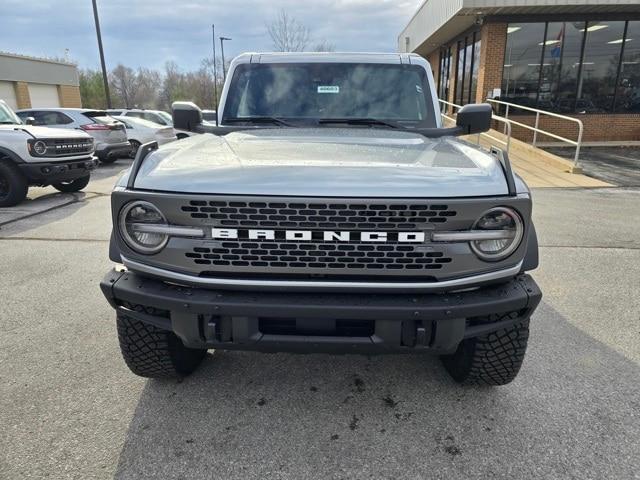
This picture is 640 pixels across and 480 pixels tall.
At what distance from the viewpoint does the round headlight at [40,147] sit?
7945 mm

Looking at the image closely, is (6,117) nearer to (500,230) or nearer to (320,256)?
(320,256)

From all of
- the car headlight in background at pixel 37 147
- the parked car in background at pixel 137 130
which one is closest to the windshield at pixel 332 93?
the car headlight in background at pixel 37 147

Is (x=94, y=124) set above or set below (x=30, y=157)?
above

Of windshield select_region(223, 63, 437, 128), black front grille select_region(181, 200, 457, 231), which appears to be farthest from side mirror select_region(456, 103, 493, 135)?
black front grille select_region(181, 200, 457, 231)

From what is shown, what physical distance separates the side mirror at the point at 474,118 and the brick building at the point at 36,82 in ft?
97.6

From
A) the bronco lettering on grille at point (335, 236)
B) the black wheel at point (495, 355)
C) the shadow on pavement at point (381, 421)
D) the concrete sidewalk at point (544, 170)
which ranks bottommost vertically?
the concrete sidewalk at point (544, 170)

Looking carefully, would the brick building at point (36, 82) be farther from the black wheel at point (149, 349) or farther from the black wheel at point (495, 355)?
the black wheel at point (495, 355)

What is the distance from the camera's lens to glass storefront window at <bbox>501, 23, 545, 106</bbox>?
611 inches

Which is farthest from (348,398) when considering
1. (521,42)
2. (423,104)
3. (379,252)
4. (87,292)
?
(521,42)

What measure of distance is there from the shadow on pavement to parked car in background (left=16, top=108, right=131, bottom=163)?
37.5 feet

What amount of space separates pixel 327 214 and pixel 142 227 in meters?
0.83

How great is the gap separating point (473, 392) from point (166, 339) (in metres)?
1.74

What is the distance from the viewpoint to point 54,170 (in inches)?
322

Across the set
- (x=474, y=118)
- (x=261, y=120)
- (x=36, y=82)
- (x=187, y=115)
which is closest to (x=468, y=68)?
(x=474, y=118)
